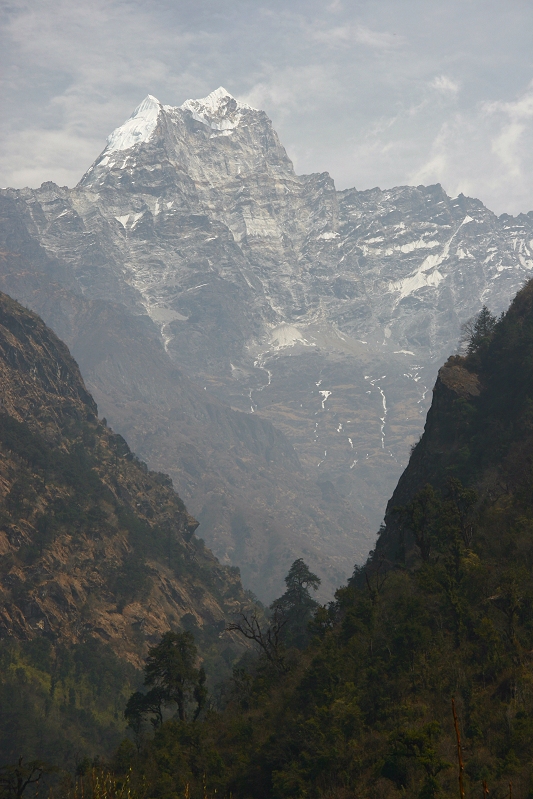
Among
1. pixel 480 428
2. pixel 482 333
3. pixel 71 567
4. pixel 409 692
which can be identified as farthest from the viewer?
pixel 71 567

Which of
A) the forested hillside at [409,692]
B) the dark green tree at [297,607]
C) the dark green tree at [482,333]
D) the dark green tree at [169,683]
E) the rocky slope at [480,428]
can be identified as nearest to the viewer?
the forested hillside at [409,692]

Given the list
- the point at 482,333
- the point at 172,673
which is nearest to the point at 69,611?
the point at 172,673

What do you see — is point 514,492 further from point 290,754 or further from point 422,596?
point 290,754

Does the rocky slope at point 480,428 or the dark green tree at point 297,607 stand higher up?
the rocky slope at point 480,428

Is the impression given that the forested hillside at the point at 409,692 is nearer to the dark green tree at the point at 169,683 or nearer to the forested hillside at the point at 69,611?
the dark green tree at the point at 169,683

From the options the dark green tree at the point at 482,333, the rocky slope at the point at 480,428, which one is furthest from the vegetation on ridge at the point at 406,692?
the dark green tree at the point at 482,333

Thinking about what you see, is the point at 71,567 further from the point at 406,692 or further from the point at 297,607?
the point at 406,692

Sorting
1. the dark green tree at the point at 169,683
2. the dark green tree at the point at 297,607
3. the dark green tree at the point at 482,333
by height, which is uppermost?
the dark green tree at the point at 482,333

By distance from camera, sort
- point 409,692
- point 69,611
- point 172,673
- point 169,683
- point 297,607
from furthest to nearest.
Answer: point 69,611 → point 297,607 → point 172,673 → point 169,683 → point 409,692

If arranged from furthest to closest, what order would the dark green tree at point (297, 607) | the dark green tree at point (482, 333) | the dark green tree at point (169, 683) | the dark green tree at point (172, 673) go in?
the dark green tree at point (482, 333), the dark green tree at point (297, 607), the dark green tree at point (172, 673), the dark green tree at point (169, 683)

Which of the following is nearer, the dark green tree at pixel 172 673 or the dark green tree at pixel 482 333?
the dark green tree at pixel 172 673

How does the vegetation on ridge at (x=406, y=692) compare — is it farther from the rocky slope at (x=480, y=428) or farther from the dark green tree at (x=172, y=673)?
the rocky slope at (x=480, y=428)

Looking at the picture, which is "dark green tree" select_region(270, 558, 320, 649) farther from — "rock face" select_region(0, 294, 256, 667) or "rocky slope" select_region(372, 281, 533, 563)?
"rock face" select_region(0, 294, 256, 667)

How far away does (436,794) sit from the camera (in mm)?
48125
